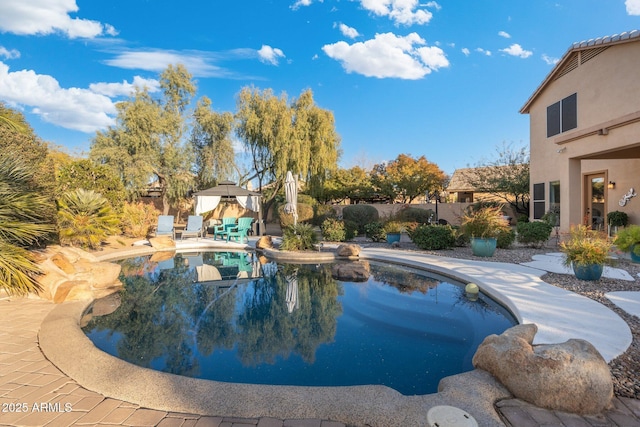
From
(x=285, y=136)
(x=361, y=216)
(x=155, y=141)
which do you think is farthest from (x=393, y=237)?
(x=155, y=141)

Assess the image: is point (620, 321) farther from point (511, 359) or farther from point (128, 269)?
point (128, 269)

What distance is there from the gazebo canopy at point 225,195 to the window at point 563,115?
12.1 m

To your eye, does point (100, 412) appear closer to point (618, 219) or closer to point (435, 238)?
point (435, 238)

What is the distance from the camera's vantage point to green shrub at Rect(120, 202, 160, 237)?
43.6 ft

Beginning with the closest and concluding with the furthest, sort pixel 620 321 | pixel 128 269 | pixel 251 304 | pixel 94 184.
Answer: pixel 620 321
pixel 251 304
pixel 128 269
pixel 94 184

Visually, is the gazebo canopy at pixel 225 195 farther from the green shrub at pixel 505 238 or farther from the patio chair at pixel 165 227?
the green shrub at pixel 505 238

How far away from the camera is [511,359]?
2.62m

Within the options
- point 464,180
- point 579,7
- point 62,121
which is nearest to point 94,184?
point 579,7

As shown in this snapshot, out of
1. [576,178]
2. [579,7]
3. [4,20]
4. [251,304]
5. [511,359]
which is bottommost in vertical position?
[251,304]

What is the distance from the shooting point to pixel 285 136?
17.0 meters

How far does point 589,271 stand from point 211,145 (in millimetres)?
17630

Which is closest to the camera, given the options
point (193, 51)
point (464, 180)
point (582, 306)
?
point (582, 306)

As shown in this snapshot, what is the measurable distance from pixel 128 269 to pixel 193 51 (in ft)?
44.4

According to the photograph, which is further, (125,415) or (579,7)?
(579,7)
